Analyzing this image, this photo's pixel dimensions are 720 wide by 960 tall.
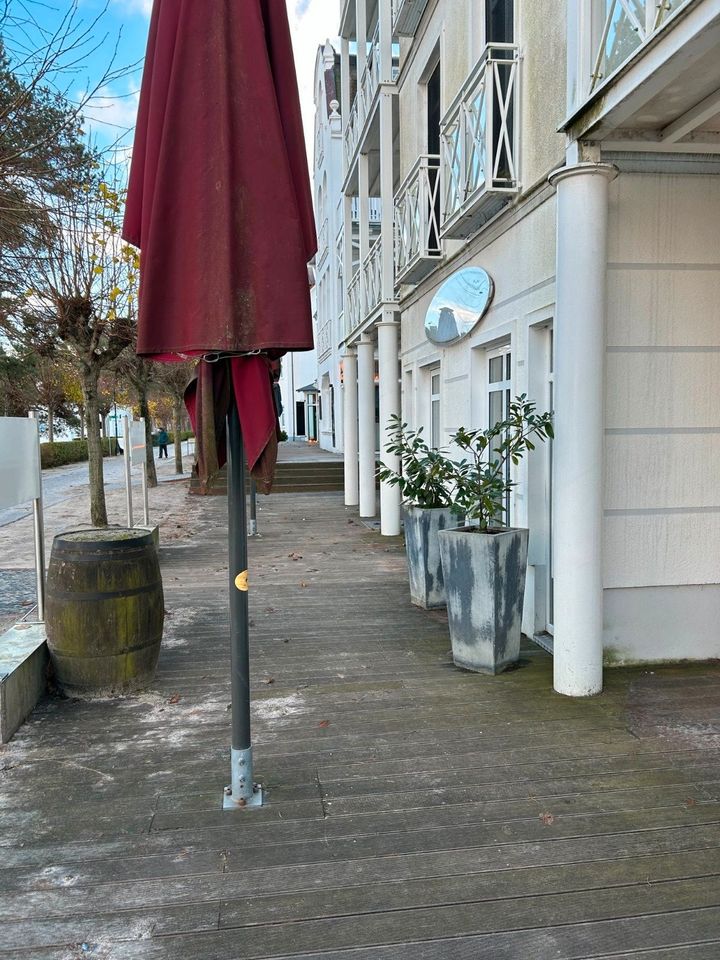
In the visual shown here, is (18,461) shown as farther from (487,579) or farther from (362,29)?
(362,29)

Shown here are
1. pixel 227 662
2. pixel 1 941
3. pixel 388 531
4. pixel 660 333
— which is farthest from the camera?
pixel 388 531

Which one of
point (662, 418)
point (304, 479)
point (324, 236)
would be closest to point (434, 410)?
point (662, 418)

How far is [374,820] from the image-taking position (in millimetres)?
2908

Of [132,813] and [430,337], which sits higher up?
[430,337]

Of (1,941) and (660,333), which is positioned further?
(660,333)

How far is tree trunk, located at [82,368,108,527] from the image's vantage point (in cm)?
906

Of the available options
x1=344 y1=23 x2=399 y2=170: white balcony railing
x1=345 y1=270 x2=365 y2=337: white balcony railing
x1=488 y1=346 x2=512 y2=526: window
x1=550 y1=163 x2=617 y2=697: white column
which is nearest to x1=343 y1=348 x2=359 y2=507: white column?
x1=345 y1=270 x2=365 y2=337: white balcony railing

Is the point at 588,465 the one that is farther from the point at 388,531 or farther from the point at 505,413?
the point at 388,531

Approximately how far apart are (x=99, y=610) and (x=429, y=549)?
3034 millimetres

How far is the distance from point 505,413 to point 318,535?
5035 millimetres

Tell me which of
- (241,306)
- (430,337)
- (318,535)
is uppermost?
(430,337)

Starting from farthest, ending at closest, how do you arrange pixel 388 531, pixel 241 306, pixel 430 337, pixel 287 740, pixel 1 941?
pixel 388 531 < pixel 430 337 < pixel 287 740 < pixel 241 306 < pixel 1 941

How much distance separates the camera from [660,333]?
4.52 m

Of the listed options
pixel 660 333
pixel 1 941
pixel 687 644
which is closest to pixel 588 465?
pixel 660 333
